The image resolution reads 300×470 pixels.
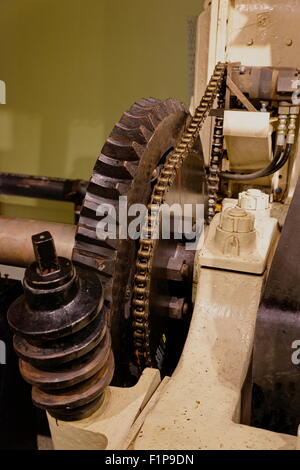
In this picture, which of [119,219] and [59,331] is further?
[119,219]

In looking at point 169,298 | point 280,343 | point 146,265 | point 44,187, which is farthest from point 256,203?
point 44,187

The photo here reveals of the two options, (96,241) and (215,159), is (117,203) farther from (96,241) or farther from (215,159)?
(215,159)

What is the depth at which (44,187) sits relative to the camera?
344 centimetres

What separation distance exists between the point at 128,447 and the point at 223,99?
137 cm

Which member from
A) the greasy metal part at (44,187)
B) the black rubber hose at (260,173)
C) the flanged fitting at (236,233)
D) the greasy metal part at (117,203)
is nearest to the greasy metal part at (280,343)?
the flanged fitting at (236,233)

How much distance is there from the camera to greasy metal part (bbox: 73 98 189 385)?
115 cm

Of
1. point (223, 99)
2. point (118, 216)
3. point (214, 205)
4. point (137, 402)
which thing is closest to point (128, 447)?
point (137, 402)

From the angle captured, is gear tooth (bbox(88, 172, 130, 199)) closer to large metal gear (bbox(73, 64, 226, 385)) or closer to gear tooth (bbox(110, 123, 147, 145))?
large metal gear (bbox(73, 64, 226, 385))

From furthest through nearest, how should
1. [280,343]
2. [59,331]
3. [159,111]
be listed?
[159,111]
[280,343]
[59,331]

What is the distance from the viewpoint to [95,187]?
3.91 feet

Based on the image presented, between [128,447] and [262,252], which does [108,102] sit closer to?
[262,252]

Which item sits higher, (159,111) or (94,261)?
(159,111)

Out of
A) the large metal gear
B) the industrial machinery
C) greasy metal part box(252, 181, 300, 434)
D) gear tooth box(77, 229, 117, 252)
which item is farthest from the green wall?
greasy metal part box(252, 181, 300, 434)

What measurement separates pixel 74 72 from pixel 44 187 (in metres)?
0.91
